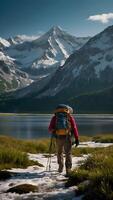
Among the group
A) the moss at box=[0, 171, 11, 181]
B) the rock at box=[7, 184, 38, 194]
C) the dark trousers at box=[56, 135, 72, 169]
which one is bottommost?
the rock at box=[7, 184, 38, 194]

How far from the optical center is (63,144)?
1934 centimetres

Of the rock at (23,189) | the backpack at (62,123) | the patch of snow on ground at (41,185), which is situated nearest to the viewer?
the patch of snow on ground at (41,185)

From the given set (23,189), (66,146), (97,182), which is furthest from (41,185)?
(66,146)

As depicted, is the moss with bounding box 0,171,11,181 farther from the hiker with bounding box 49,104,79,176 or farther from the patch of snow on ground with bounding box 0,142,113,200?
the hiker with bounding box 49,104,79,176

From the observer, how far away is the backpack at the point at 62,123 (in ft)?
61.8

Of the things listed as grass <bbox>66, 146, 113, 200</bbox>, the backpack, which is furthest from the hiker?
grass <bbox>66, 146, 113, 200</bbox>

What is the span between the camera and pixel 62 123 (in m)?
18.9

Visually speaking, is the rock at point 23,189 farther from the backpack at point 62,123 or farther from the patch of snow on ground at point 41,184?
the backpack at point 62,123

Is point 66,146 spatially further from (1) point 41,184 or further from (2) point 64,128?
(1) point 41,184


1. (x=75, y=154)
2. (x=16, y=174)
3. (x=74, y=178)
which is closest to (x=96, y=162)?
(x=74, y=178)

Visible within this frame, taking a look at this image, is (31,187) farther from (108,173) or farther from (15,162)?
(15,162)

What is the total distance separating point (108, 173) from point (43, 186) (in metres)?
Answer: 2.64

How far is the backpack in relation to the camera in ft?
61.8

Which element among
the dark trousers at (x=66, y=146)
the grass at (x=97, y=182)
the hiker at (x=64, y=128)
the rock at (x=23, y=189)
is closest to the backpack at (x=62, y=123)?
the hiker at (x=64, y=128)
